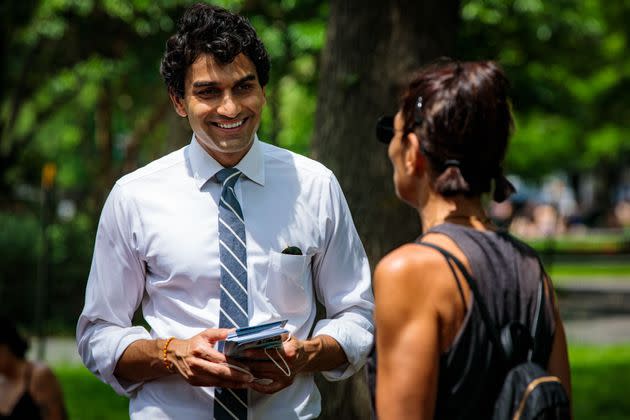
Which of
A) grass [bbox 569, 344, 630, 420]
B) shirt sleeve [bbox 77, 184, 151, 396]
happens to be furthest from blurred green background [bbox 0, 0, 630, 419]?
shirt sleeve [bbox 77, 184, 151, 396]

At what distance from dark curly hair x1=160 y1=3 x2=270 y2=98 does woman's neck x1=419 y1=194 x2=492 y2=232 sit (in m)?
0.99

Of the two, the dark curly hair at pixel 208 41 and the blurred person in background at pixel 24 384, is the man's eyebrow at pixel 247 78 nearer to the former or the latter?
the dark curly hair at pixel 208 41

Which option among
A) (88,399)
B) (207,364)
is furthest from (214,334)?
(88,399)

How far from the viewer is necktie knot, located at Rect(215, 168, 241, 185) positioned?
11.2ft

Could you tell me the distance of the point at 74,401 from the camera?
33.7ft

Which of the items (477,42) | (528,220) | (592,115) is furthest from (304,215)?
(528,220)

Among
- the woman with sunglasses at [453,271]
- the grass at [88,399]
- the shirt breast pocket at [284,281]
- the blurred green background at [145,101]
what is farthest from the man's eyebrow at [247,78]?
the grass at [88,399]

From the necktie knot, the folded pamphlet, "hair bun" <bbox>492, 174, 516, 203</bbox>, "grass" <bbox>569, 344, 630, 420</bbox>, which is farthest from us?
"grass" <bbox>569, 344, 630, 420</bbox>

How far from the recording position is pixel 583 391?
10289mm

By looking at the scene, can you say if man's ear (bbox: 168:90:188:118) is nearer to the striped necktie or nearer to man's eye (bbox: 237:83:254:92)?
man's eye (bbox: 237:83:254:92)

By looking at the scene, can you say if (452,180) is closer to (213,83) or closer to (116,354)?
(213,83)

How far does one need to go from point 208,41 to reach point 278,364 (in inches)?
40.1

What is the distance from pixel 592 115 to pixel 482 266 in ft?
98.4

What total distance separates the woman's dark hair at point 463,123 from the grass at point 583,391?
699 centimetres
